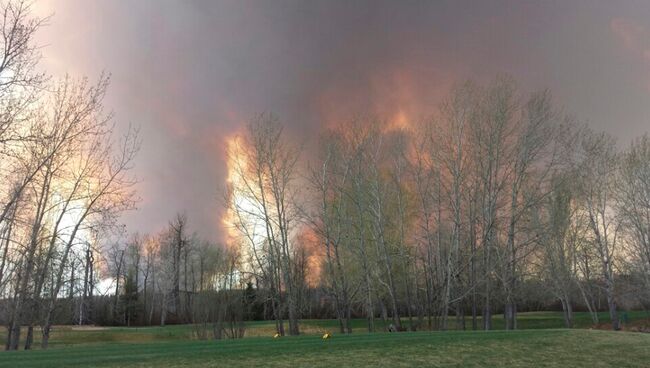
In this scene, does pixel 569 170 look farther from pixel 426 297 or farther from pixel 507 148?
pixel 426 297

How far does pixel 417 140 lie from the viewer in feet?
89.4

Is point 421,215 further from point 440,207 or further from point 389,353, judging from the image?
point 389,353

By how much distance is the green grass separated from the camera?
10.3 m

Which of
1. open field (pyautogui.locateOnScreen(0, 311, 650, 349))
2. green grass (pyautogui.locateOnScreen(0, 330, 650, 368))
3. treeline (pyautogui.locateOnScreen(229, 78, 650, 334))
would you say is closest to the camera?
green grass (pyautogui.locateOnScreen(0, 330, 650, 368))

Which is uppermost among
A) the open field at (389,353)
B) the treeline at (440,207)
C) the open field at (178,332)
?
the treeline at (440,207)

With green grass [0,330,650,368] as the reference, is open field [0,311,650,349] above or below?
below

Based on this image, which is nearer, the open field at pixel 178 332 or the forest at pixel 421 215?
the forest at pixel 421 215

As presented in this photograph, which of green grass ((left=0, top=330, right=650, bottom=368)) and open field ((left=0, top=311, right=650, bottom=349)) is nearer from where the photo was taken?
green grass ((left=0, top=330, right=650, bottom=368))

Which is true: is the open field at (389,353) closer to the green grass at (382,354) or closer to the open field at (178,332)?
the green grass at (382,354)

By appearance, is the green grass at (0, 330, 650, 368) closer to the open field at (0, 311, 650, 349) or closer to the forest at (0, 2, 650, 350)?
the forest at (0, 2, 650, 350)

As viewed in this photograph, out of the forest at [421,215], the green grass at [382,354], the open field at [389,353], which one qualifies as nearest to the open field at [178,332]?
the forest at [421,215]

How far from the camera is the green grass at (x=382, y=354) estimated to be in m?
10.3

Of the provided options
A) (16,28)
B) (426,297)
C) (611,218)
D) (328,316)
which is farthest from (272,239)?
(328,316)

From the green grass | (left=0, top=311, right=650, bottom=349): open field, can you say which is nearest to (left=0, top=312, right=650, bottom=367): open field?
the green grass
